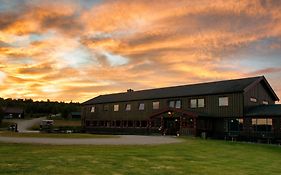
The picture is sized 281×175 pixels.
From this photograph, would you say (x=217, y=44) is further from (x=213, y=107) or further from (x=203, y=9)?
(x=213, y=107)

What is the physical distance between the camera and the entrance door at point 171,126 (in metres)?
48.6

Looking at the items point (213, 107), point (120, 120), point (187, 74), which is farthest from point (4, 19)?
point (120, 120)

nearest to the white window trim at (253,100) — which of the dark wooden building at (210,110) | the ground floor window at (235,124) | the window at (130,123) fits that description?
→ the dark wooden building at (210,110)

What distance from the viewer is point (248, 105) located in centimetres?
4338

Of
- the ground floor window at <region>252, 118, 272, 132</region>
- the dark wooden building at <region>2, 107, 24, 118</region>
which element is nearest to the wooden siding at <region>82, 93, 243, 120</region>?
the ground floor window at <region>252, 118, 272, 132</region>

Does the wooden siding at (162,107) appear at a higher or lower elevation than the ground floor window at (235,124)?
higher

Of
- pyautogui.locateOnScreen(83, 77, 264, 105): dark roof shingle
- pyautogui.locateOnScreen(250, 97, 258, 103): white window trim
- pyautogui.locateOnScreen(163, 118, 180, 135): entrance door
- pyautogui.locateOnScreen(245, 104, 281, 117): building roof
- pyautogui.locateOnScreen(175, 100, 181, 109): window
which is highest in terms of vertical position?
pyautogui.locateOnScreen(83, 77, 264, 105): dark roof shingle

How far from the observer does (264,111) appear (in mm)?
40500

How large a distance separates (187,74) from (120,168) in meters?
41.4

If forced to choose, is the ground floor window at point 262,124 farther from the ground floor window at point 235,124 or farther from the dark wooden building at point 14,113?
the dark wooden building at point 14,113

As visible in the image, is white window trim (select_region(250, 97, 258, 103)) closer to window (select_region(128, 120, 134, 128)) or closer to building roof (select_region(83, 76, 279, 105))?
building roof (select_region(83, 76, 279, 105))

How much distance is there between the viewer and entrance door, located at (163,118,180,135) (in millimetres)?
48578

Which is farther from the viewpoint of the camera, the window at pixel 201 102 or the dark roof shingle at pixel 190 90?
the window at pixel 201 102

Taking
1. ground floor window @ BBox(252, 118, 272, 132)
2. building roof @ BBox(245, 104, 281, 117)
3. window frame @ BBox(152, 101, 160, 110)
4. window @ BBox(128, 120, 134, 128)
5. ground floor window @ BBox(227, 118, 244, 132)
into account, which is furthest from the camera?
window @ BBox(128, 120, 134, 128)
